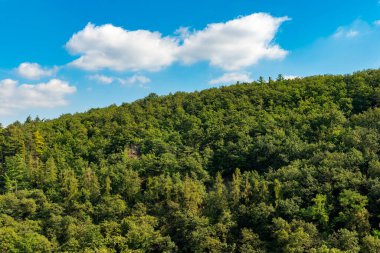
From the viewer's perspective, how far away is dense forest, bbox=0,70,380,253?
140 feet

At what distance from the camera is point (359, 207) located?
4128cm

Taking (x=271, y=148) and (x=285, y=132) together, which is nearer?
(x=271, y=148)

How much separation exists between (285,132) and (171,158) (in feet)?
73.2

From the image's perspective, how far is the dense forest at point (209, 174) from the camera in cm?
4281

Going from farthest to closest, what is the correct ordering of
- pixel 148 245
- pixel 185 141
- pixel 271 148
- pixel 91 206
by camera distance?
pixel 185 141
pixel 271 148
pixel 91 206
pixel 148 245

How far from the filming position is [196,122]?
245ft

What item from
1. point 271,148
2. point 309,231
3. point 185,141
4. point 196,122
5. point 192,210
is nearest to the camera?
point 309,231

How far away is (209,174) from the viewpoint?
62.6 meters

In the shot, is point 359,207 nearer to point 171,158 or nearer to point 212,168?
point 212,168

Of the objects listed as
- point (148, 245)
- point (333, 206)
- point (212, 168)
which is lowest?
point (148, 245)

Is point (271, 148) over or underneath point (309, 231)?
over

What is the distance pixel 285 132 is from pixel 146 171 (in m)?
27.3

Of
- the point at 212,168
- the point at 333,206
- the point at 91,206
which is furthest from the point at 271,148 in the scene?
the point at 91,206

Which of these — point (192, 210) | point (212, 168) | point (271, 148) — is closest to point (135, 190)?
point (192, 210)
